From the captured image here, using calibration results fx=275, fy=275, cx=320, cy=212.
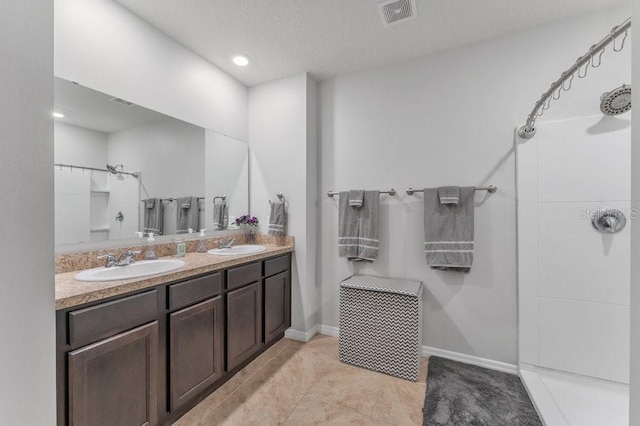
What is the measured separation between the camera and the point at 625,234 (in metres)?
1.75

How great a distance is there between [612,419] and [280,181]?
9.02ft

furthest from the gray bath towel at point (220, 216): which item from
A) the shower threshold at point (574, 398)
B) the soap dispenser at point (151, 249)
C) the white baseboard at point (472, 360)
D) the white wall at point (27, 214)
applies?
the shower threshold at point (574, 398)

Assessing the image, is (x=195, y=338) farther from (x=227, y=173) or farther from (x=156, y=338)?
(x=227, y=173)

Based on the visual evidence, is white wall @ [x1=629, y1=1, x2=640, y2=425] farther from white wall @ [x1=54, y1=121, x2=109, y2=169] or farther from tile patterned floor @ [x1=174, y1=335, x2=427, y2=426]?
white wall @ [x1=54, y1=121, x2=109, y2=169]

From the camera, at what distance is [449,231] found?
2.16 meters

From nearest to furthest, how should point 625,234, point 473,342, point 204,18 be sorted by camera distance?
point 625,234 → point 204,18 → point 473,342

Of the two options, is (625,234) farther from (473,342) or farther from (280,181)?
(280,181)

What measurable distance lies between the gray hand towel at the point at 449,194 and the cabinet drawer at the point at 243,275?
1539 mm

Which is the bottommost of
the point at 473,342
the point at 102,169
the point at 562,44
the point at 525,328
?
the point at 473,342

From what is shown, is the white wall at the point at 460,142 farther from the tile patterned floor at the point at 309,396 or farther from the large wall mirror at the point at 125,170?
the large wall mirror at the point at 125,170

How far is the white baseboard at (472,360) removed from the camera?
6.70ft

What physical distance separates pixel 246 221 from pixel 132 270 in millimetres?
1190

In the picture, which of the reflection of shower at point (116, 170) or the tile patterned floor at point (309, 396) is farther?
the reflection of shower at point (116, 170)

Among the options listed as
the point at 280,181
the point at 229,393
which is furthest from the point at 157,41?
the point at 229,393
